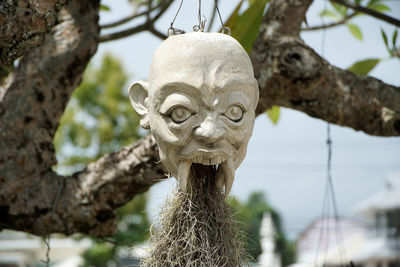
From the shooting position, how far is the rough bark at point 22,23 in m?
1.48

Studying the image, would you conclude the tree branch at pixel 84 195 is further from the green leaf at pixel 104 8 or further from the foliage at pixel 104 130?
the foliage at pixel 104 130

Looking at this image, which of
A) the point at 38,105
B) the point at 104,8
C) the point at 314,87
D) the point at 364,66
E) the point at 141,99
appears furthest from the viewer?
the point at 104,8

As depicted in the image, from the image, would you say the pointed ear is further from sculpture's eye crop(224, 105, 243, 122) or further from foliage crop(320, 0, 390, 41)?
foliage crop(320, 0, 390, 41)

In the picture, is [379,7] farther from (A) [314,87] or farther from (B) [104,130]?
(B) [104,130]

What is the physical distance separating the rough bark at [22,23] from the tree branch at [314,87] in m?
0.89

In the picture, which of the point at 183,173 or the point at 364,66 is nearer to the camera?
the point at 183,173

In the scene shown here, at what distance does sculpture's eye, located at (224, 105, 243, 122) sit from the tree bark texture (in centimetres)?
85

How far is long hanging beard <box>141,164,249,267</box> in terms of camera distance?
1.37m

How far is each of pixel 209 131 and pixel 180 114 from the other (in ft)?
0.30

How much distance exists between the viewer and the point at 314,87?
220 cm

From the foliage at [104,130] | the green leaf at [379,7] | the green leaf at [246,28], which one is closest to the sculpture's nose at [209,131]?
the green leaf at [246,28]

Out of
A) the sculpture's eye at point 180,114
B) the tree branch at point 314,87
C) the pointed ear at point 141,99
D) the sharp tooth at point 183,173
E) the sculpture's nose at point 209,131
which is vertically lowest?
the sharp tooth at point 183,173

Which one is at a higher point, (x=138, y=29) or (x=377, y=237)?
(x=377, y=237)

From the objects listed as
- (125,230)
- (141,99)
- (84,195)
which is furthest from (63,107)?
(125,230)
